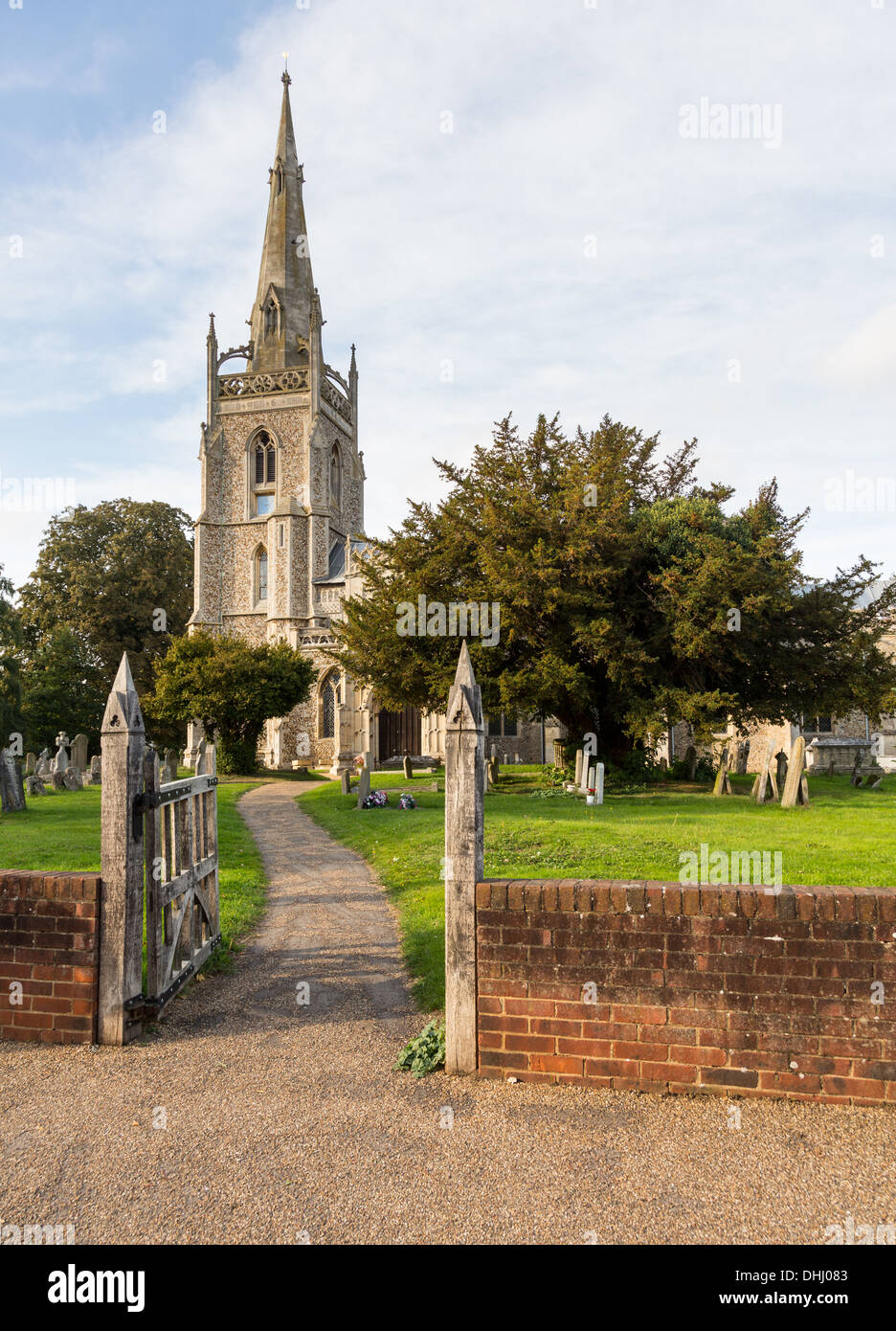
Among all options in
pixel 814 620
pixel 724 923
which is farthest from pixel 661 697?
pixel 724 923

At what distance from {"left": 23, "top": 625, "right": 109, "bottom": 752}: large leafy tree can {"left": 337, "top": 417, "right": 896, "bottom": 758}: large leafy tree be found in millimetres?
22445

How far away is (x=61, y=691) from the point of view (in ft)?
126

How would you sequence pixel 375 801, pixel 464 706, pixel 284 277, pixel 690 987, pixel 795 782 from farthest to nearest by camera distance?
pixel 284 277, pixel 375 801, pixel 795 782, pixel 464 706, pixel 690 987

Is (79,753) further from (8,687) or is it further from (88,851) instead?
(88,851)

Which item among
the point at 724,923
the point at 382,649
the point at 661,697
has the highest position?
the point at 382,649

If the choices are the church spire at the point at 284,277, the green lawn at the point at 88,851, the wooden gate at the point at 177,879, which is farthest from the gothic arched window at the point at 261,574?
the wooden gate at the point at 177,879

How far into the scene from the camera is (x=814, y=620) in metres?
20.1

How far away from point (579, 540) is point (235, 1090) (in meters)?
15.9

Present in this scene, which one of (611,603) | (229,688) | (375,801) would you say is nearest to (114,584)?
(229,688)

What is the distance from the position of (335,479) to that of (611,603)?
32.8 metres

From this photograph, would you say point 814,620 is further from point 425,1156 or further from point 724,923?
point 425,1156

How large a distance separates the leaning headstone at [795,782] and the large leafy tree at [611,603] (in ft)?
10.0

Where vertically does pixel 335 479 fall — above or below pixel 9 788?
above

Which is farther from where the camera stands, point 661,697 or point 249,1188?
point 661,697
